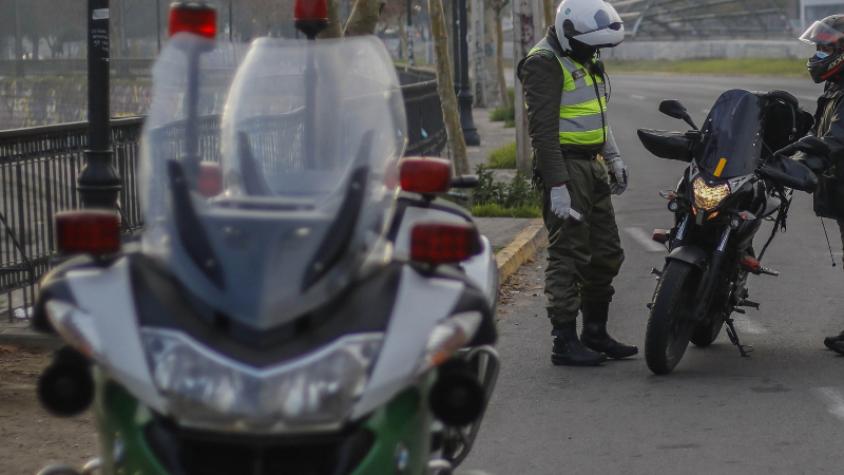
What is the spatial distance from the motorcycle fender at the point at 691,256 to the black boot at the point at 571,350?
2.40ft

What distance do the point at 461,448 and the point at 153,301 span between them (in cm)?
140

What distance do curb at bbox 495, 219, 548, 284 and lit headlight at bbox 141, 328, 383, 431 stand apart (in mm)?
7102

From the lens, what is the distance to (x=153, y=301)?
3.58 m

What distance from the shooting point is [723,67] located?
6244cm

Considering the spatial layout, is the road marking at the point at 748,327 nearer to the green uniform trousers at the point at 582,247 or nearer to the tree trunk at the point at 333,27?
the green uniform trousers at the point at 582,247

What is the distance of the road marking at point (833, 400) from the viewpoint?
672 centimetres

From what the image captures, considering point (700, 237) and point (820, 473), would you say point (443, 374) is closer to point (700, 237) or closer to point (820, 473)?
point (820, 473)

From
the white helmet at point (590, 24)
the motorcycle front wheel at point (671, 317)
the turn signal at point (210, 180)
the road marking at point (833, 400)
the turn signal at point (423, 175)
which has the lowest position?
the road marking at point (833, 400)

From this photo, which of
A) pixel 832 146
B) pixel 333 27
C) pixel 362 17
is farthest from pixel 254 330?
pixel 362 17

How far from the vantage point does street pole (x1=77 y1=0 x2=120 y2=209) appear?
8.27 m

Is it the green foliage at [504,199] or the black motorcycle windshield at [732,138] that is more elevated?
the black motorcycle windshield at [732,138]

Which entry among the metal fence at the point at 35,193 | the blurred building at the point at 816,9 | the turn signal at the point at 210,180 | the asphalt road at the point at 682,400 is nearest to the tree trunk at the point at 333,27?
the metal fence at the point at 35,193

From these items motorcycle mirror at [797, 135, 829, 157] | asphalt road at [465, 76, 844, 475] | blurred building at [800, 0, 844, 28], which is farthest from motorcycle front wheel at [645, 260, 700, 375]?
blurred building at [800, 0, 844, 28]

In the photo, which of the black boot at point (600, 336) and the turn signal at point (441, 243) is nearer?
the turn signal at point (441, 243)
